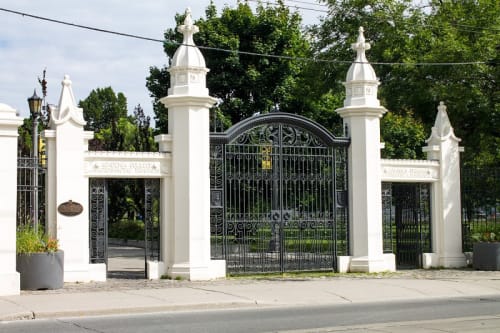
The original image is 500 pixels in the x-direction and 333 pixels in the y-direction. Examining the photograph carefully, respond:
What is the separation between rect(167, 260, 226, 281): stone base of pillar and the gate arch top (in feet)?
9.62

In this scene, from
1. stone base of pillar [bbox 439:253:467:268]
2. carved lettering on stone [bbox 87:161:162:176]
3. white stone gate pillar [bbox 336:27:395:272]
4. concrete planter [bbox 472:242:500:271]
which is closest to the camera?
carved lettering on stone [bbox 87:161:162:176]

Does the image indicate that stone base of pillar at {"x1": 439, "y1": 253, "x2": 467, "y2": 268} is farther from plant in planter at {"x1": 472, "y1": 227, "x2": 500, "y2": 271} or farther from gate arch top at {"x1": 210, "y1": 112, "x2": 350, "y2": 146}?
gate arch top at {"x1": 210, "y1": 112, "x2": 350, "y2": 146}

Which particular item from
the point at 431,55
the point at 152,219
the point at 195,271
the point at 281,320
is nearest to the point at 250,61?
the point at 431,55

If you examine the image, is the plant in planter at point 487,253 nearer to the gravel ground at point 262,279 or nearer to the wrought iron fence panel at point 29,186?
the gravel ground at point 262,279

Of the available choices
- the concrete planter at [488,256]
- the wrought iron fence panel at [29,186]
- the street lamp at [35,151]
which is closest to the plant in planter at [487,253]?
the concrete planter at [488,256]

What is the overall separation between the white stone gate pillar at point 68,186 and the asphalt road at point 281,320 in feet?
15.3

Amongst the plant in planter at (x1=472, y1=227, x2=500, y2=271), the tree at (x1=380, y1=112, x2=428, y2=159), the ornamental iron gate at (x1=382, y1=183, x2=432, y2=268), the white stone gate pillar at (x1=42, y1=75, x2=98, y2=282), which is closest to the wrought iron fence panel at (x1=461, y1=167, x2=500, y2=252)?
the plant in planter at (x1=472, y1=227, x2=500, y2=271)

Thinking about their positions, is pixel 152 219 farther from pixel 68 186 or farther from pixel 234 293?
pixel 234 293

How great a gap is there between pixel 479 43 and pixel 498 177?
388 centimetres

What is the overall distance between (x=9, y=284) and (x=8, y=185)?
6.42 feet

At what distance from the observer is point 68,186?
1639 centimetres

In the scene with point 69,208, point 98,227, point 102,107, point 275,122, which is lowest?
point 98,227

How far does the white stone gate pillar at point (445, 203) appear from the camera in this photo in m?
20.4

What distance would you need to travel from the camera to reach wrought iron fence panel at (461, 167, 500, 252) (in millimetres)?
21047
